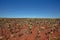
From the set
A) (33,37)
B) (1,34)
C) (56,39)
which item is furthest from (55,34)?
(1,34)

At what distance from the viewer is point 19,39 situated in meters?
11.0

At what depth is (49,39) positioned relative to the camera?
35.5 ft

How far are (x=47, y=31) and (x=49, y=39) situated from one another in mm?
1918

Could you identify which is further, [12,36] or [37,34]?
[37,34]

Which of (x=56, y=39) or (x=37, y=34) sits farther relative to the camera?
(x=37, y=34)

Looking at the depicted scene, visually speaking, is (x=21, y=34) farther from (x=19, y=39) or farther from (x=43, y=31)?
(x=43, y=31)

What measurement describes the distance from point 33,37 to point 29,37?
0.37 metres

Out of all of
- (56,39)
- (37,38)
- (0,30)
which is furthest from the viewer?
(0,30)

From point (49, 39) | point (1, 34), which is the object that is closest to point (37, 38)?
point (49, 39)

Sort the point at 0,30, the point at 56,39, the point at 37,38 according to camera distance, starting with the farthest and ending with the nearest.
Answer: the point at 0,30 < the point at 37,38 < the point at 56,39

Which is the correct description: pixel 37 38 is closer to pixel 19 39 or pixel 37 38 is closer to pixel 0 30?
pixel 19 39

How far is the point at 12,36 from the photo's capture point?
11.3m

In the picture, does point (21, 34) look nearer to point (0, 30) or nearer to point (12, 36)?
point (12, 36)

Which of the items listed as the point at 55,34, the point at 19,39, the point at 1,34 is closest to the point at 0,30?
the point at 1,34
